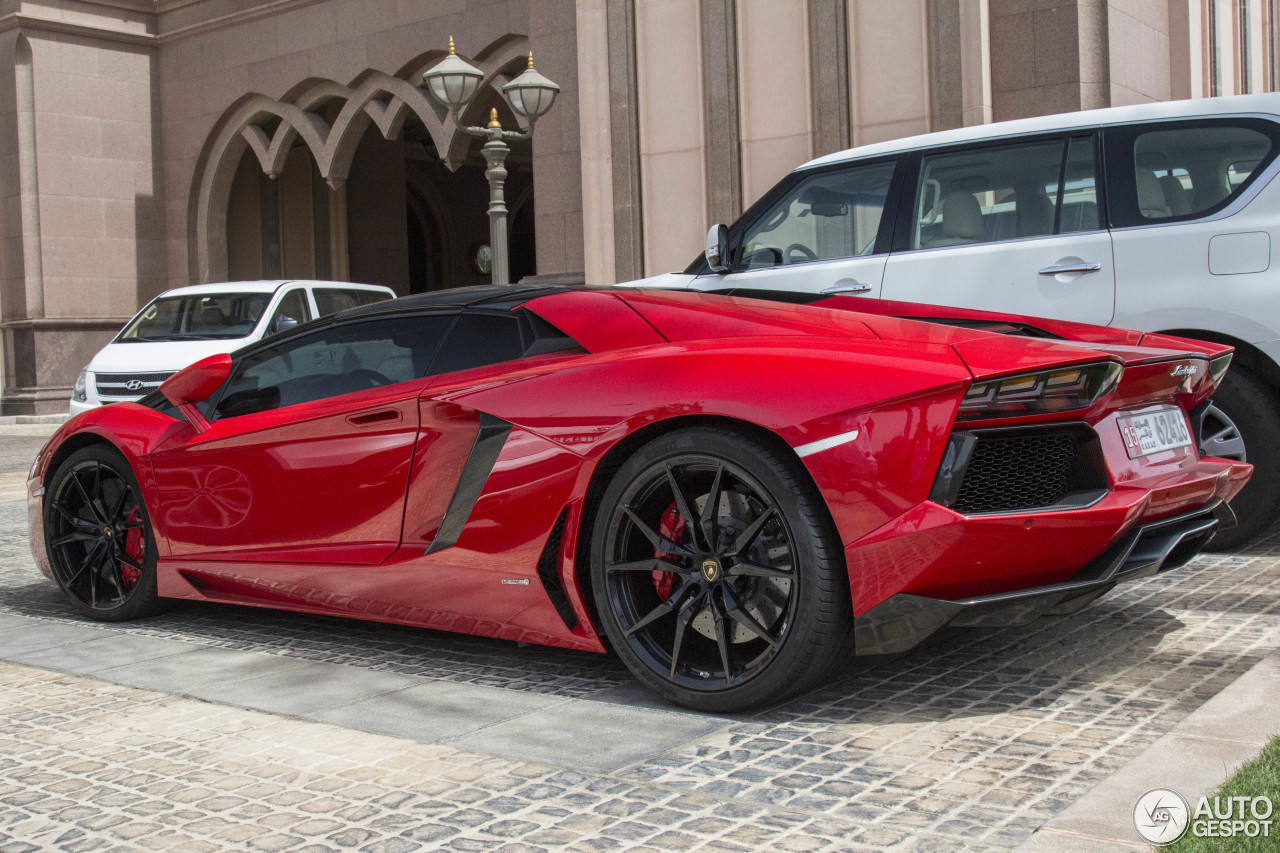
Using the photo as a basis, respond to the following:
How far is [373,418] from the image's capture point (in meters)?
4.25

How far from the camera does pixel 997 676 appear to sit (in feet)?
12.5

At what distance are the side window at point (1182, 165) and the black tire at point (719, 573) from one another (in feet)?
10.5

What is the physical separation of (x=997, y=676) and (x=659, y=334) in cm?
141

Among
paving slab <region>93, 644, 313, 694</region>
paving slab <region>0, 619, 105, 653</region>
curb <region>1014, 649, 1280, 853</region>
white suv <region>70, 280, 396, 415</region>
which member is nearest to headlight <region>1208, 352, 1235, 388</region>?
curb <region>1014, 649, 1280, 853</region>

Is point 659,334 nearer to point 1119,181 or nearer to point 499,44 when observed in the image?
point 1119,181

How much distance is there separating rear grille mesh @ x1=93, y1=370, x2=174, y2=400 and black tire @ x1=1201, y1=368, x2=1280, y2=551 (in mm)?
9612

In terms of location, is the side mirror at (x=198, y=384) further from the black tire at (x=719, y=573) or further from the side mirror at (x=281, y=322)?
the side mirror at (x=281, y=322)

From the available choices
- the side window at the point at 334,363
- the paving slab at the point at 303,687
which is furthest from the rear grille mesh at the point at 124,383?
the paving slab at the point at 303,687

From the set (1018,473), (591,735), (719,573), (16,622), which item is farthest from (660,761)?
(16,622)

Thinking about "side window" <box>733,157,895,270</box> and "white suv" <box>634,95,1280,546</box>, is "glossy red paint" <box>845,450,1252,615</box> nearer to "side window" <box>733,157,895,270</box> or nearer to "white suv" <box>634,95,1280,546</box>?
"white suv" <box>634,95,1280,546</box>

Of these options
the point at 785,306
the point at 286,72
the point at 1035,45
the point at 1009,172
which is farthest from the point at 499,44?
the point at 785,306

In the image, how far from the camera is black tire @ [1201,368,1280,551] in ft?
18.0

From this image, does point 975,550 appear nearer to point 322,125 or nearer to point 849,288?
point 849,288

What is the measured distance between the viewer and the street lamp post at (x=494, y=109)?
40.5 feet
